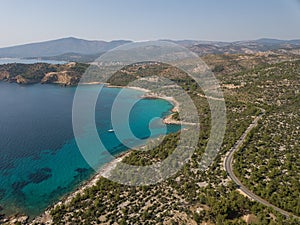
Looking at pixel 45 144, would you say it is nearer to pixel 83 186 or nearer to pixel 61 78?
pixel 83 186

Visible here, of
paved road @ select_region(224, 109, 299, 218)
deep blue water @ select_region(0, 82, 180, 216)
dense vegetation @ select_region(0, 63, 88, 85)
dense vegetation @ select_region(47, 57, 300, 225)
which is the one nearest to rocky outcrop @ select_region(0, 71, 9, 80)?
dense vegetation @ select_region(0, 63, 88, 85)

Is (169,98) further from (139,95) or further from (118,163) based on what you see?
(118,163)

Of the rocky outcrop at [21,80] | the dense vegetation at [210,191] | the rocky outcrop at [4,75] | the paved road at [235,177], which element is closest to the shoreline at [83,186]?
the dense vegetation at [210,191]

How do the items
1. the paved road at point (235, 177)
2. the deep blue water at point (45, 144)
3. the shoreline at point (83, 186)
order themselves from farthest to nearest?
the deep blue water at point (45, 144)
the shoreline at point (83, 186)
the paved road at point (235, 177)

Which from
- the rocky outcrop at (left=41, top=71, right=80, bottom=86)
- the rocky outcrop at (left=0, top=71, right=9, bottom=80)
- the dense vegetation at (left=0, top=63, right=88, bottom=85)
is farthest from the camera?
the rocky outcrop at (left=0, top=71, right=9, bottom=80)

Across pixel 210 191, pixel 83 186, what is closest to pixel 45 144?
pixel 83 186

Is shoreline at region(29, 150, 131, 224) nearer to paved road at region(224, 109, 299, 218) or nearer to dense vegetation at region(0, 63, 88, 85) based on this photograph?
paved road at region(224, 109, 299, 218)

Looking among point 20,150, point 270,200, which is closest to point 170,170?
point 270,200

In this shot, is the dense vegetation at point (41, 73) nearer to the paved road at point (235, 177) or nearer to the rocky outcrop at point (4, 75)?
the rocky outcrop at point (4, 75)
